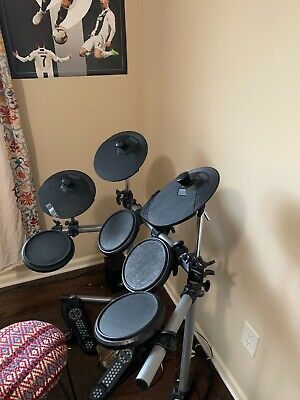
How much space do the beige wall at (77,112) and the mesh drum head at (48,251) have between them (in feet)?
1.63

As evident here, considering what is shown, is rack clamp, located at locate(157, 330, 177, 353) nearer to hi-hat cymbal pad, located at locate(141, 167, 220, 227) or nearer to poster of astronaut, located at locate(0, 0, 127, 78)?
hi-hat cymbal pad, located at locate(141, 167, 220, 227)

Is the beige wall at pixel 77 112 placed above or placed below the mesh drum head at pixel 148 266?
above

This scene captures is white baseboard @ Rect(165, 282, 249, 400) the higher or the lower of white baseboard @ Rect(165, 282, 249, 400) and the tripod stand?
the lower

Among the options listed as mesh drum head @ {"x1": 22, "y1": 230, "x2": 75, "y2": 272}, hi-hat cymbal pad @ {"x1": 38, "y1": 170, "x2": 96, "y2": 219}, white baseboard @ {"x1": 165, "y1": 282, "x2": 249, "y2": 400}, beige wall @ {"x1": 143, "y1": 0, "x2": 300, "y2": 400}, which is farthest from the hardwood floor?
hi-hat cymbal pad @ {"x1": 38, "y1": 170, "x2": 96, "y2": 219}

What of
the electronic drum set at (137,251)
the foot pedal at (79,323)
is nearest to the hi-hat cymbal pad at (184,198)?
the electronic drum set at (137,251)

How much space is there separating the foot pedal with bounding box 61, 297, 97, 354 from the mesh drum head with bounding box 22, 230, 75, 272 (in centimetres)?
39

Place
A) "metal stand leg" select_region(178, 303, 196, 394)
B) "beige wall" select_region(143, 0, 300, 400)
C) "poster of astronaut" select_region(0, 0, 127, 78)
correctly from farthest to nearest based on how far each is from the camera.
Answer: "poster of astronaut" select_region(0, 0, 127, 78) < "metal stand leg" select_region(178, 303, 196, 394) < "beige wall" select_region(143, 0, 300, 400)

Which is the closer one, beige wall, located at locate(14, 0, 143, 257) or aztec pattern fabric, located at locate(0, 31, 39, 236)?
aztec pattern fabric, located at locate(0, 31, 39, 236)

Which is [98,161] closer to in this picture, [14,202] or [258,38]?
[14,202]

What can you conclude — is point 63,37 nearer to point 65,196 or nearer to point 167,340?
point 65,196

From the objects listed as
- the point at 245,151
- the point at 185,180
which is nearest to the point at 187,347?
the point at 185,180

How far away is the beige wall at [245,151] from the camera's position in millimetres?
942

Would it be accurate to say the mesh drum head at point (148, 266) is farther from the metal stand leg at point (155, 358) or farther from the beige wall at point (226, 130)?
the beige wall at point (226, 130)

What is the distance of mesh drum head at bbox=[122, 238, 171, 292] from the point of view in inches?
39.1
